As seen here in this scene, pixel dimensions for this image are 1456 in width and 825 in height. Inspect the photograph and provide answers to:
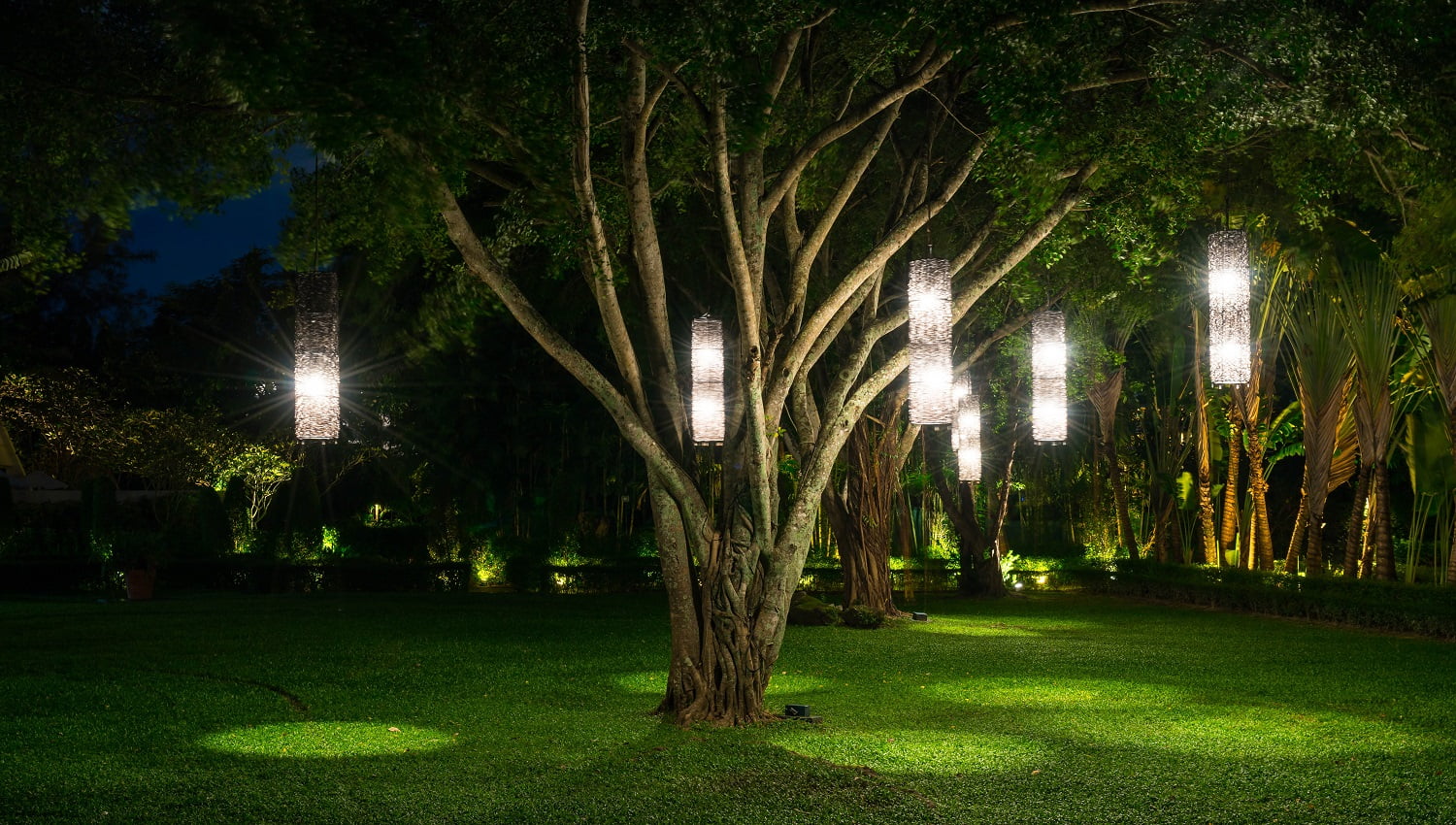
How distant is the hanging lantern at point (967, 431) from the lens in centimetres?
1377

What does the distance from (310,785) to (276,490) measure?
21329 millimetres

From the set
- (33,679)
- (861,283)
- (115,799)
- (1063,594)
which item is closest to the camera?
(115,799)

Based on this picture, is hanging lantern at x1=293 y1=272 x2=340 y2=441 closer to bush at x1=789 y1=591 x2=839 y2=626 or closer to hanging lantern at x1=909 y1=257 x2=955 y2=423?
hanging lantern at x1=909 y1=257 x2=955 y2=423

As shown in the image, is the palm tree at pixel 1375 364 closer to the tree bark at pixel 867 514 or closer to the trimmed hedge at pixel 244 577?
the tree bark at pixel 867 514

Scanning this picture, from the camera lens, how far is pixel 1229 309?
8.12 meters

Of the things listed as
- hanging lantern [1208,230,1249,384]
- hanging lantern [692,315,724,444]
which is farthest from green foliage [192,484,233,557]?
hanging lantern [1208,230,1249,384]

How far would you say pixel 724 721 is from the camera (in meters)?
7.60

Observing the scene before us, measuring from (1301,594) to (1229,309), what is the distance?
8501 mm

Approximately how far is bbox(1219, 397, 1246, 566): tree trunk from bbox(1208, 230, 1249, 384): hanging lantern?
9.62m

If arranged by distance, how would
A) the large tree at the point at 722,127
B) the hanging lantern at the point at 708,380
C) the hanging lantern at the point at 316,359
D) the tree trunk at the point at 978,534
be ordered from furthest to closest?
the tree trunk at the point at 978,534
the hanging lantern at the point at 708,380
the hanging lantern at the point at 316,359
the large tree at the point at 722,127

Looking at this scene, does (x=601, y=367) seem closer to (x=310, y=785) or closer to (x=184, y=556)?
(x=184, y=556)

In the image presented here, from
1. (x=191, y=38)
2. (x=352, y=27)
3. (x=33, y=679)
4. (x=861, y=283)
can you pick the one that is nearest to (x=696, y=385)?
(x=861, y=283)

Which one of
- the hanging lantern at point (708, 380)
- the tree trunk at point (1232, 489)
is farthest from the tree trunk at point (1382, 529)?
the hanging lantern at point (708, 380)

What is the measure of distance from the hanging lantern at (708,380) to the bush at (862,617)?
712 centimetres
